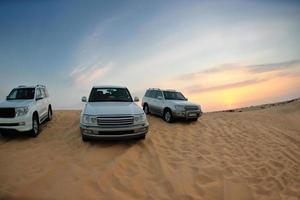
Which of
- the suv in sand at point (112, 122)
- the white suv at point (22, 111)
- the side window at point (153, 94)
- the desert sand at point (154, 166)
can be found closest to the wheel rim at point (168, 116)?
the desert sand at point (154, 166)

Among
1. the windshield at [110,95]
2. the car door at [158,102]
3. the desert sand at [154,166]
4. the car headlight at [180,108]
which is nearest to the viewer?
the desert sand at [154,166]

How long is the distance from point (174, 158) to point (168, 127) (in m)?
3.77

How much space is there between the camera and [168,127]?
11.3 metres

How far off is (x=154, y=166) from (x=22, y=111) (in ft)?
17.5

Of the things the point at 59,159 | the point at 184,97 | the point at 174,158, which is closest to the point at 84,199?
the point at 59,159

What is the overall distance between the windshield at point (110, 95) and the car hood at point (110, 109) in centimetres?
56

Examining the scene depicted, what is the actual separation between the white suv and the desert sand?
56 centimetres

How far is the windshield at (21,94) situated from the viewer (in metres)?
10.3

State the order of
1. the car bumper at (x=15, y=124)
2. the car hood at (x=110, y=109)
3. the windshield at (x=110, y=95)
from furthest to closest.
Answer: the windshield at (x=110, y=95), the car bumper at (x=15, y=124), the car hood at (x=110, y=109)

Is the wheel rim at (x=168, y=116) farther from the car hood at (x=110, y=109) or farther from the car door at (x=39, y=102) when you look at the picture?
the car door at (x=39, y=102)

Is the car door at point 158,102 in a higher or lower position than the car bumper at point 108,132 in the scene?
higher

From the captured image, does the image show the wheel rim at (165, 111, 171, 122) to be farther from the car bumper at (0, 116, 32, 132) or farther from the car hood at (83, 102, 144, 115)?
the car bumper at (0, 116, 32, 132)

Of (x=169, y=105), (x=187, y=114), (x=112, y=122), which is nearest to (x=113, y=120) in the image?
(x=112, y=122)

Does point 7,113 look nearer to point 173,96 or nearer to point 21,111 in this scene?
point 21,111
